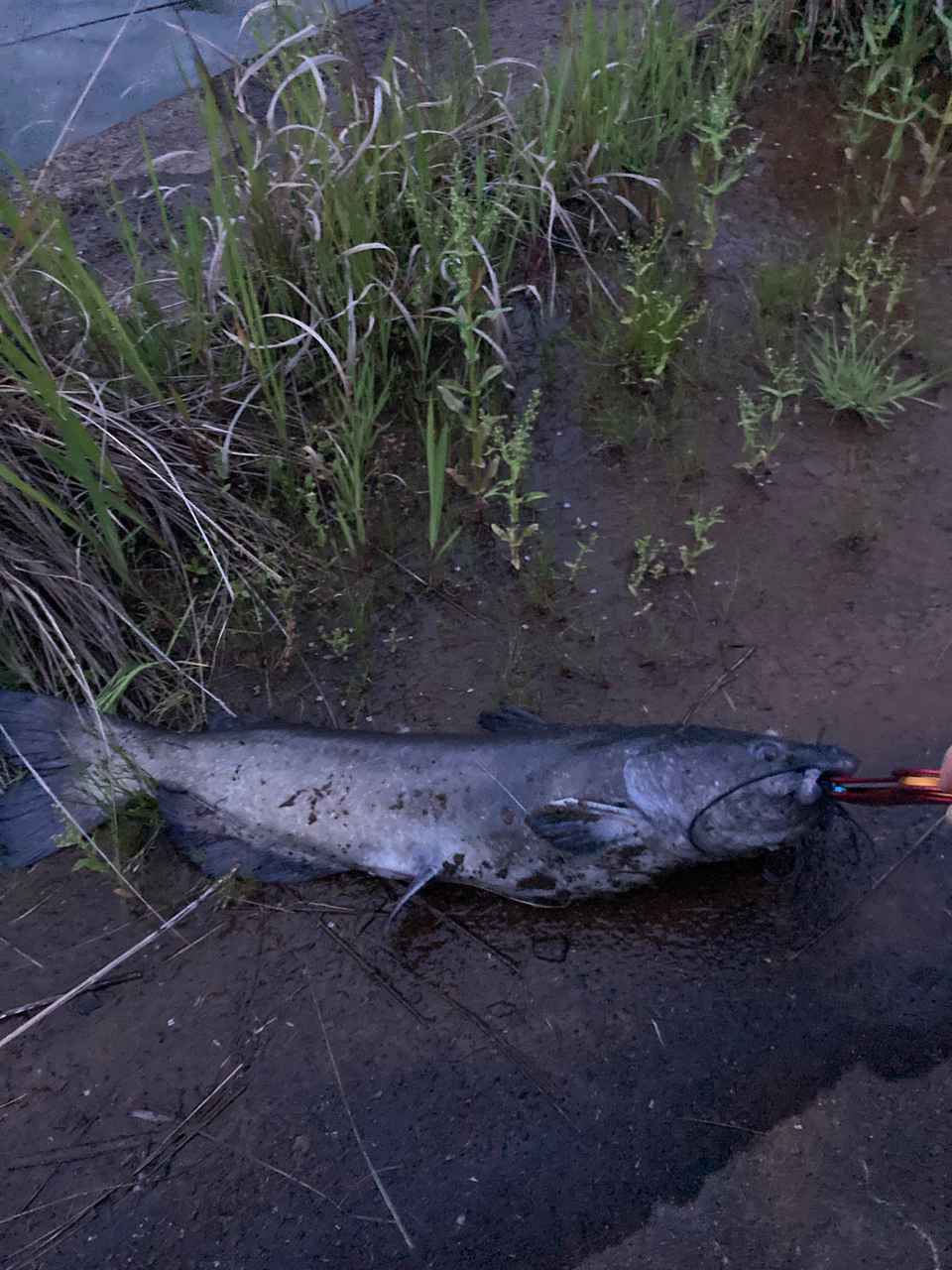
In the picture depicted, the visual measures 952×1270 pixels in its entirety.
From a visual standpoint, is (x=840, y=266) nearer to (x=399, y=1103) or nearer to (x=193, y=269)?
(x=193, y=269)

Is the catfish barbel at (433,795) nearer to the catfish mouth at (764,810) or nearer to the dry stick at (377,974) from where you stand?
the catfish mouth at (764,810)

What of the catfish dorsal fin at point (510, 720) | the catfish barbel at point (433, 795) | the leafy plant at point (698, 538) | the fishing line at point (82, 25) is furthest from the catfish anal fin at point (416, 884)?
the fishing line at point (82, 25)

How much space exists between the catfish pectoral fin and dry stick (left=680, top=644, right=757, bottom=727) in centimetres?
49

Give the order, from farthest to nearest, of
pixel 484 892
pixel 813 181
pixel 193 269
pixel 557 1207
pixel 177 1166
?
1. pixel 813 181
2. pixel 193 269
3. pixel 484 892
4. pixel 177 1166
5. pixel 557 1207

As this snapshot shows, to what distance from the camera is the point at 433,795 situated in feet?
7.70

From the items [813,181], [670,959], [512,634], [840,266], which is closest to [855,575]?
[512,634]

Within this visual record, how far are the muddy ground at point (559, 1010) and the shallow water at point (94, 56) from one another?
4262 mm

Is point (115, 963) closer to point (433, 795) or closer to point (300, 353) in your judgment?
point (433, 795)

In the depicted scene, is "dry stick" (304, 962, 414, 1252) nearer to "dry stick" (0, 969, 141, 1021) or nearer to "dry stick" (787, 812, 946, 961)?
"dry stick" (0, 969, 141, 1021)

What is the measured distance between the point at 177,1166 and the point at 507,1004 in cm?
84

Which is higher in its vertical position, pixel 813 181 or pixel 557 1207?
A: pixel 813 181

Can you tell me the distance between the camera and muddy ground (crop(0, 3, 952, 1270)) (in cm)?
188

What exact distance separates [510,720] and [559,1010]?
0.79 m

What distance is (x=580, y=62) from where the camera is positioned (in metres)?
3.95
